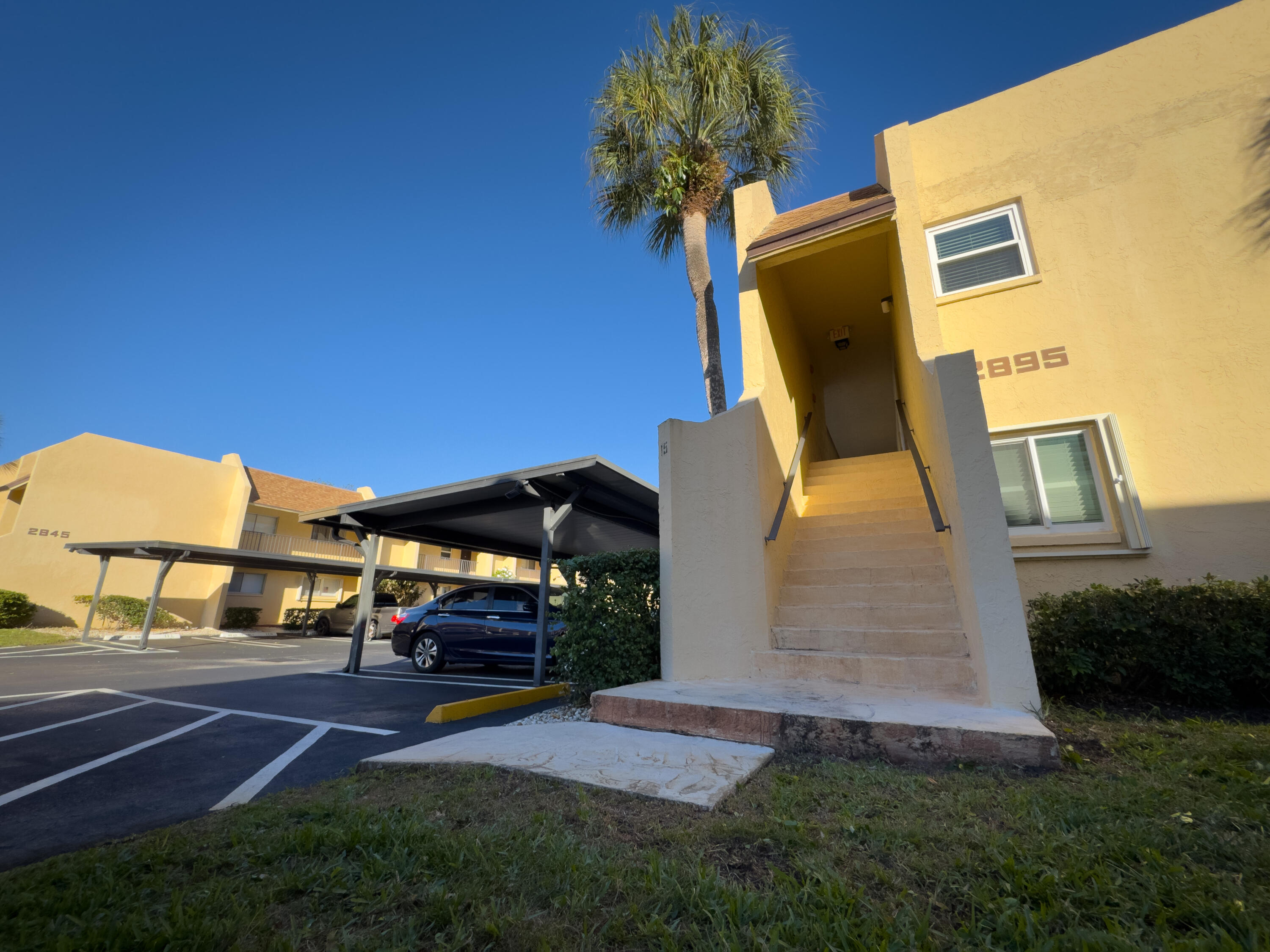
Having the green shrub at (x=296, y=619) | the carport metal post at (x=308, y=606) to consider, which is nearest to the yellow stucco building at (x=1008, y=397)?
the carport metal post at (x=308, y=606)

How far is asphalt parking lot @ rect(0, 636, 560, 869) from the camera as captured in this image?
3.10 m

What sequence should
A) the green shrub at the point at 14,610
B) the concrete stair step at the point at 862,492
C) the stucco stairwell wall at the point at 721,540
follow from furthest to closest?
the green shrub at the point at 14,610, the concrete stair step at the point at 862,492, the stucco stairwell wall at the point at 721,540

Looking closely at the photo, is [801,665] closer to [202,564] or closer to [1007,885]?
[1007,885]

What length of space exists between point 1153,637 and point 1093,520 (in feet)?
7.01

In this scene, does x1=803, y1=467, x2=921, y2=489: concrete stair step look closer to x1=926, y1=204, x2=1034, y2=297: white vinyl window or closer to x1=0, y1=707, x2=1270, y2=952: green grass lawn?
x1=926, y1=204, x2=1034, y2=297: white vinyl window

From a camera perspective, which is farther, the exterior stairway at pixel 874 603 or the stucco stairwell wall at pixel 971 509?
the exterior stairway at pixel 874 603

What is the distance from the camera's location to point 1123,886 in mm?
1680

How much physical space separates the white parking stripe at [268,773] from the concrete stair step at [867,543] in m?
4.94

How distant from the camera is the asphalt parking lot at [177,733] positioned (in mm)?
3104

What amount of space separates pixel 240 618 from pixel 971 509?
1111 inches

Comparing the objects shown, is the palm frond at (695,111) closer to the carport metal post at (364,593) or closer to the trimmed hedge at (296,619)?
the carport metal post at (364,593)

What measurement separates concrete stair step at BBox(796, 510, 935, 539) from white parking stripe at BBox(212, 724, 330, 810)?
5.26 m

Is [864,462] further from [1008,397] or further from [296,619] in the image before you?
[296,619]

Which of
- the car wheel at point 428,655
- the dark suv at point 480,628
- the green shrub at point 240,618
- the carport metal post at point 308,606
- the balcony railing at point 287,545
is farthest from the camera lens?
the balcony railing at point 287,545
